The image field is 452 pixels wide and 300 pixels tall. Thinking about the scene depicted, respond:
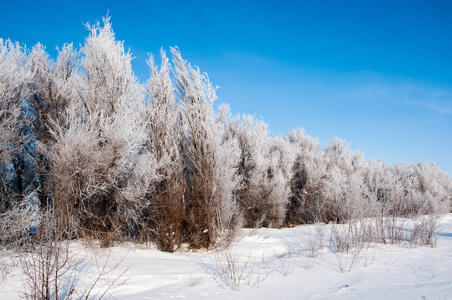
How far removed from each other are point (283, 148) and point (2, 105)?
1465 cm

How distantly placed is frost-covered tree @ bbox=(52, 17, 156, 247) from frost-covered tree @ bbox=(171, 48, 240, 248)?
1399 mm

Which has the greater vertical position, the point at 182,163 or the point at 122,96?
the point at 122,96

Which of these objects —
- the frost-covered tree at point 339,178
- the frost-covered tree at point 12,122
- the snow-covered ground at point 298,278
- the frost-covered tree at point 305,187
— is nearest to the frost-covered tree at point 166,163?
the snow-covered ground at point 298,278

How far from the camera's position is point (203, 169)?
8.05m

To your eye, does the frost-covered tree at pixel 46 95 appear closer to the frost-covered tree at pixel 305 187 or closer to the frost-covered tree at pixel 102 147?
the frost-covered tree at pixel 102 147

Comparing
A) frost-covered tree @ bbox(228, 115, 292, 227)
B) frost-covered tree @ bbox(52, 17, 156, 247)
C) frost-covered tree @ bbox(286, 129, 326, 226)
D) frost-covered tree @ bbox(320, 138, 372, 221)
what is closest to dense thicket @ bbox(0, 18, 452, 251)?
frost-covered tree @ bbox(52, 17, 156, 247)

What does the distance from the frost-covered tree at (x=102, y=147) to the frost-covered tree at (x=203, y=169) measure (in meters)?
1.40

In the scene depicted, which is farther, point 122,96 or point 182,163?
point 182,163

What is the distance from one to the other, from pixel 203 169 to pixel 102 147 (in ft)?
9.38

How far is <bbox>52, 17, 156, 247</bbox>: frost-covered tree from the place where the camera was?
604cm

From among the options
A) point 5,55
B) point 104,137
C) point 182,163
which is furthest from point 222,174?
point 5,55

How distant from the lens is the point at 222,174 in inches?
323

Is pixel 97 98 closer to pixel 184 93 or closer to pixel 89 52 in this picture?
pixel 89 52

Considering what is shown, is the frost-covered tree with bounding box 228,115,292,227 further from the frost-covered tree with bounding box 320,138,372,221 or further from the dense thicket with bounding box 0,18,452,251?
the dense thicket with bounding box 0,18,452,251
